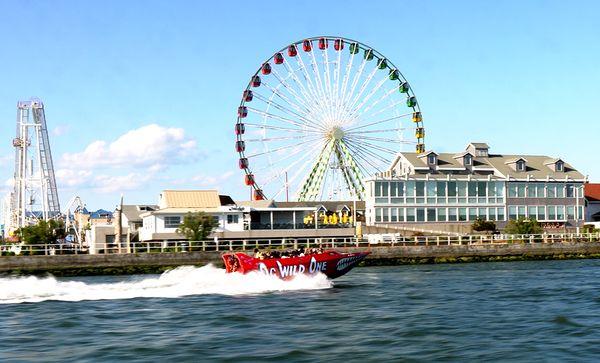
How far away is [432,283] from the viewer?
40031 mm

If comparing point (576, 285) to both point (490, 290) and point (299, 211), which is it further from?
point (299, 211)

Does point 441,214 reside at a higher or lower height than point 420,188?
lower

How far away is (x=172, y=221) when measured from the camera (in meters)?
69.3

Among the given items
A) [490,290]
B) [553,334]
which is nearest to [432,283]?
[490,290]

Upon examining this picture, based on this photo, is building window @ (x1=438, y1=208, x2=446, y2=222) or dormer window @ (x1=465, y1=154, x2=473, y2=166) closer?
building window @ (x1=438, y1=208, x2=446, y2=222)

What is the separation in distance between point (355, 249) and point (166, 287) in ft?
86.1

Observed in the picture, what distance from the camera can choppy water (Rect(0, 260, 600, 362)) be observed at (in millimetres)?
20297

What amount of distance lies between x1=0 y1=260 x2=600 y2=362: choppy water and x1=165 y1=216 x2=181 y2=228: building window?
92.3ft

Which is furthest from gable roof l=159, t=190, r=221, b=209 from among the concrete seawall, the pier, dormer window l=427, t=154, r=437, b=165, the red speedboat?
the red speedboat

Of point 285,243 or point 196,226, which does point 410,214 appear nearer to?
point 285,243

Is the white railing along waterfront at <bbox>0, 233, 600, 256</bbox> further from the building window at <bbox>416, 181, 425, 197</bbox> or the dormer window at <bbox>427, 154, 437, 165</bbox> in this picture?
the dormer window at <bbox>427, 154, 437, 165</bbox>

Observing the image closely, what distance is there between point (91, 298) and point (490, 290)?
17.5m

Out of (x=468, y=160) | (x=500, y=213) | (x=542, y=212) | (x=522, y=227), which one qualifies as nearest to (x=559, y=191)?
(x=542, y=212)

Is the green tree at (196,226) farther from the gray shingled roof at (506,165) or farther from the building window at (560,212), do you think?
the building window at (560,212)
